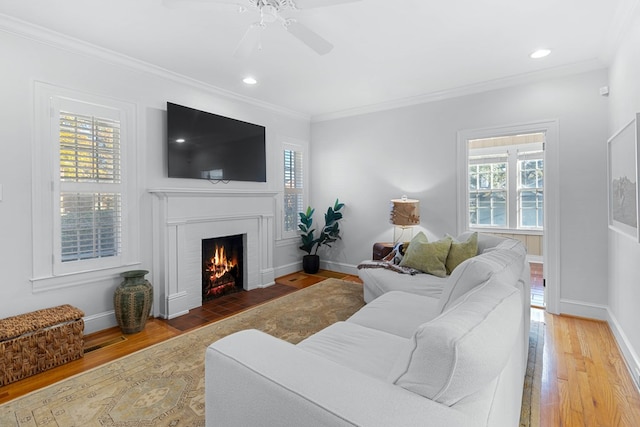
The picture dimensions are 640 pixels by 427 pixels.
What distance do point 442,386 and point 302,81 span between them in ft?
11.4

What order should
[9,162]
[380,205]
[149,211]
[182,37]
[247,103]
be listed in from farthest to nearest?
[380,205], [247,103], [149,211], [182,37], [9,162]

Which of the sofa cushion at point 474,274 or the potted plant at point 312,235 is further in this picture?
the potted plant at point 312,235

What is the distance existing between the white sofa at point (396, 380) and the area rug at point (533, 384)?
0.72m

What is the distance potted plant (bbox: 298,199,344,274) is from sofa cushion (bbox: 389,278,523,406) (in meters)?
3.95

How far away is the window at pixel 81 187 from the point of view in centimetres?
257

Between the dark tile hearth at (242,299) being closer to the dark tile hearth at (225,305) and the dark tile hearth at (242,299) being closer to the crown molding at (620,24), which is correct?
the dark tile hearth at (225,305)

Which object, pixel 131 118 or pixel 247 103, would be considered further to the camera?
pixel 247 103

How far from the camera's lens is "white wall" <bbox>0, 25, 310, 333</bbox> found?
2412mm

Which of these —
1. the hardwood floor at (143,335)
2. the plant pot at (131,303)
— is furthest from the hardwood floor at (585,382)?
the plant pot at (131,303)

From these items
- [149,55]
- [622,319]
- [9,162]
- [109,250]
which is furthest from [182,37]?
[622,319]

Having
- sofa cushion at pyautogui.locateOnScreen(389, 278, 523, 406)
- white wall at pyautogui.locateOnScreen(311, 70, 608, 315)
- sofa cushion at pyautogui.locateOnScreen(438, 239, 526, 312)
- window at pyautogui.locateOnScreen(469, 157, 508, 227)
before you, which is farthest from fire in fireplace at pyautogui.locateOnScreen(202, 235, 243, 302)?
window at pyautogui.locateOnScreen(469, 157, 508, 227)

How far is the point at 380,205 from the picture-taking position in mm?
4660

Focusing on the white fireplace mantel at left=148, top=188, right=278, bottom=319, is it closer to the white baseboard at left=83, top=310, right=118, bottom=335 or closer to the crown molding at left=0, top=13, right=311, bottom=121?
the white baseboard at left=83, top=310, right=118, bottom=335

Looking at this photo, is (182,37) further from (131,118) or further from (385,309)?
(385,309)
